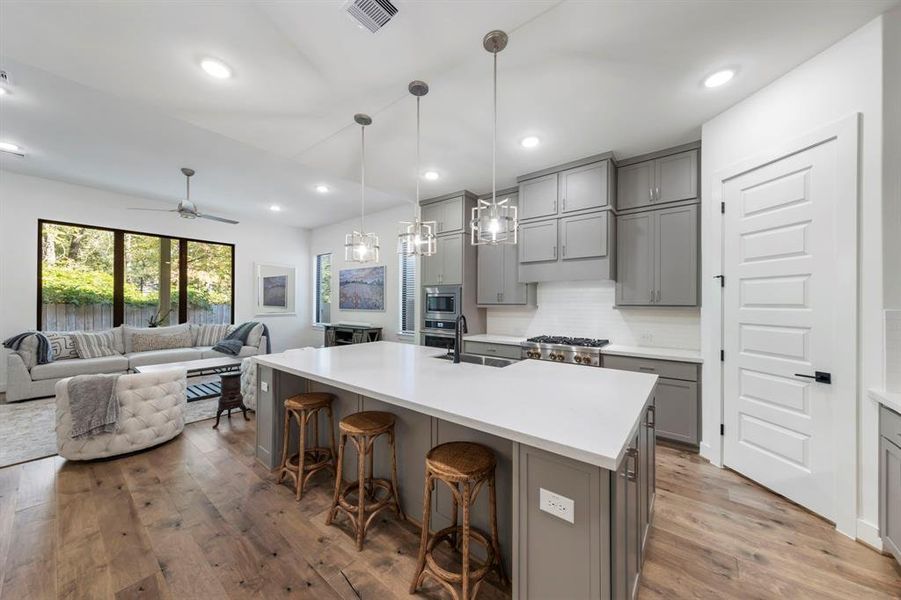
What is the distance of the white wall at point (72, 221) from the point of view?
460 centimetres

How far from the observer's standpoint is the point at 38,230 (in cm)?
483

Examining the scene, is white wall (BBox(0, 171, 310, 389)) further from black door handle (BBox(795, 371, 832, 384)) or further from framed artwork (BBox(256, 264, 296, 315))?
black door handle (BBox(795, 371, 832, 384))

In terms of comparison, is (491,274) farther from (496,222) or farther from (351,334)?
(351,334)

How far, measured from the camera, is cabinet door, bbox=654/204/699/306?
3137 millimetres

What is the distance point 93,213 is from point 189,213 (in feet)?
7.93

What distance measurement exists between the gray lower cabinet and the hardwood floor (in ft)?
0.61

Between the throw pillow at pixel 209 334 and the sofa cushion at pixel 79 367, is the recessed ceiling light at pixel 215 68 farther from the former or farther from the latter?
the throw pillow at pixel 209 334

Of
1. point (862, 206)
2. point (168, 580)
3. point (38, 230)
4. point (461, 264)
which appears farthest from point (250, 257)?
point (862, 206)

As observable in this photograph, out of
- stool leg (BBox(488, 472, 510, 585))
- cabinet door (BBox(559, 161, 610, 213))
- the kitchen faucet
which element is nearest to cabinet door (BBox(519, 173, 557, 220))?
cabinet door (BBox(559, 161, 610, 213))

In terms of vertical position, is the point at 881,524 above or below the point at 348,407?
below

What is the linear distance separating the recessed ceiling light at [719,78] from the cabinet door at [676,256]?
1.10m

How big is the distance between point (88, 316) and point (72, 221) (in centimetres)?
151

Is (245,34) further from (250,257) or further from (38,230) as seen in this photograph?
(250,257)

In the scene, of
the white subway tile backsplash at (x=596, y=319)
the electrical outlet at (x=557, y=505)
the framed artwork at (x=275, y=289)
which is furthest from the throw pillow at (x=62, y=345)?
the electrical outlet at (x=557, y=505)
